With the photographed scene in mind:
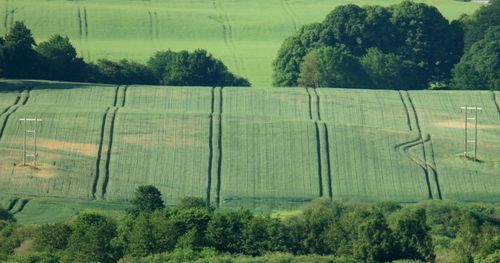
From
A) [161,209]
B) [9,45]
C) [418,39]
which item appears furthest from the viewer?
[418,39]

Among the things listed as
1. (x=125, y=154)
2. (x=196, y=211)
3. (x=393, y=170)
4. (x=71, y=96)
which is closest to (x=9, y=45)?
(x=71, y=96)

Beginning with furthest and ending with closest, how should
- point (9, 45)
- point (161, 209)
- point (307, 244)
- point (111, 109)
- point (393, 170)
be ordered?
point (9, 45) → point (111, 109) → point (393, 170) → point (161, 209) → point (307, 244)

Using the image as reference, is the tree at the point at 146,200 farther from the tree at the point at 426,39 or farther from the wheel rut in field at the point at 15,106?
the tree at the point at 426,39

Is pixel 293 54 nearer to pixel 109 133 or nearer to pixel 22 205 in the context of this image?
pixel 109 133

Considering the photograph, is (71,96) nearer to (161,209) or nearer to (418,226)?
(161,209)

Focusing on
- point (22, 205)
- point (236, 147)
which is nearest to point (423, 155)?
point (236, 147)
